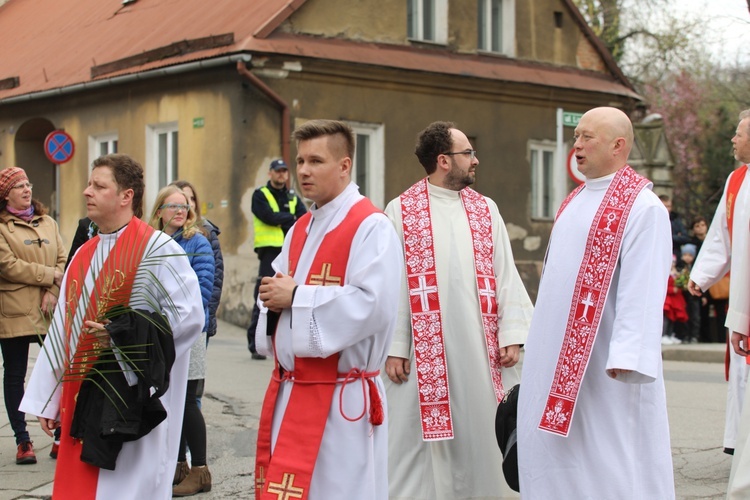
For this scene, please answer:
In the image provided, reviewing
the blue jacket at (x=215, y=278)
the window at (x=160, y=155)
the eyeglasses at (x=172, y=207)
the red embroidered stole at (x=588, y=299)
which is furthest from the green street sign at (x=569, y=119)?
the red embroidered stole at (x=588, y=299)

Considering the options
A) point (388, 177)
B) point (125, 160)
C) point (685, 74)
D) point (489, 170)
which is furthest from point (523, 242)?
point (685, 74)

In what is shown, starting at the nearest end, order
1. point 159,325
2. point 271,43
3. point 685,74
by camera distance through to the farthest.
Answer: point 159,325 → point 271,43 → point 685,74

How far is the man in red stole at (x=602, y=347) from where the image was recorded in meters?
5.14

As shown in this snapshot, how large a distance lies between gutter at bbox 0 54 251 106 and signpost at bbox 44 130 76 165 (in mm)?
1250

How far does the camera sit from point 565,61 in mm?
23312

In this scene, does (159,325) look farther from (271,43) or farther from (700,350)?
(271,43)

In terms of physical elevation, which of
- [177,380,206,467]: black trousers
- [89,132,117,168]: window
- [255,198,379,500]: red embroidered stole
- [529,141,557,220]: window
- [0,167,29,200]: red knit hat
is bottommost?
[177,380,206,467]: black trousers

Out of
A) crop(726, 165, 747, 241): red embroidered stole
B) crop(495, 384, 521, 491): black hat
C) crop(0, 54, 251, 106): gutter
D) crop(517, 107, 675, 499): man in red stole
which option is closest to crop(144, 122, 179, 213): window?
crop(0, 54, 251, 106): gutter

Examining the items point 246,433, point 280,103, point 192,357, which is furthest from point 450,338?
point 280,103

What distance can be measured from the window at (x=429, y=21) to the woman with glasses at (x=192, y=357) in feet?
45.7

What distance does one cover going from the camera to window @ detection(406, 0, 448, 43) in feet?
68.0

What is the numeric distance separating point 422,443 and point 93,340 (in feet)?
7.43

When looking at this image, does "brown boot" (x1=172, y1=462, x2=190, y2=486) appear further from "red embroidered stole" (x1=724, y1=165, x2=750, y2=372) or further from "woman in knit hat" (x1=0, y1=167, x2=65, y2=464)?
"red embroidered stole" (x1=724, y1=165, x2=750, y2=372)

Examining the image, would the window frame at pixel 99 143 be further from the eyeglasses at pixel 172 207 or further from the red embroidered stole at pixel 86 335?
the red embroidered stole at pixel 86 335
